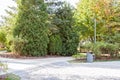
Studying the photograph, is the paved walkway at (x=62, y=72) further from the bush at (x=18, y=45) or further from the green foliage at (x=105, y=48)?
the bush at (x=18, y=45)

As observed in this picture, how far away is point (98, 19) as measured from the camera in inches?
1020

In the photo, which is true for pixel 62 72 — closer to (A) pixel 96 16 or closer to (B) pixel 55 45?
(B) pixel 55 45

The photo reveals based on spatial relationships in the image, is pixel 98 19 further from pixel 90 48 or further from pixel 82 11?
pixel 90 48

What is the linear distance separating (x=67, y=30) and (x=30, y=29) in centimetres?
455

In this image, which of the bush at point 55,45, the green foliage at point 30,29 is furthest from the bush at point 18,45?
the bush at point 55,45

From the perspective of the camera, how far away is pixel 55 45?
2370cm

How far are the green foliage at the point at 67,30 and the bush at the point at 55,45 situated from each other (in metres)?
0.58

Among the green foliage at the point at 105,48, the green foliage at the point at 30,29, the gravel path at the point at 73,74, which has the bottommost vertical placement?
the gravel path at the point at 73,74

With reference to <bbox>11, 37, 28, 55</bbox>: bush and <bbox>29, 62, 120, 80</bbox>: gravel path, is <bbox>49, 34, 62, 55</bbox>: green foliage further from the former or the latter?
<bbox>29, 62, 120, 80</bbox>: gravel path

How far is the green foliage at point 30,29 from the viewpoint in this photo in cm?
2108

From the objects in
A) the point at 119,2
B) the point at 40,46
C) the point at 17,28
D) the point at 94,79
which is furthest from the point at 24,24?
the point at 94,79

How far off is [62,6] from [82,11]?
15.2ft

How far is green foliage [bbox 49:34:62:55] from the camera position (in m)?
23.6

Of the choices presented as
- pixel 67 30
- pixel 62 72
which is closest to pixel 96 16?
pixel 67 30
